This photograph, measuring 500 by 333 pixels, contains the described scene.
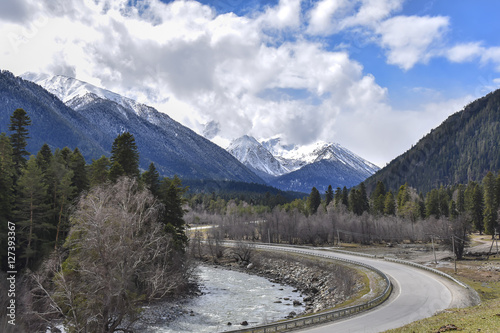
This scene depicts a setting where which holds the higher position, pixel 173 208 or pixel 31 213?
pixel 173 208

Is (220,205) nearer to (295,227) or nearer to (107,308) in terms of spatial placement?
(295,227)

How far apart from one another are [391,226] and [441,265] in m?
50.7

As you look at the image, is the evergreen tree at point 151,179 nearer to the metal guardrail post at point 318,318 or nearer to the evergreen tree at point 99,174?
the evergreen tree at point 99,174

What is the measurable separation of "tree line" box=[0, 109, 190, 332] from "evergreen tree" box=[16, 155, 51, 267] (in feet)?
0.38

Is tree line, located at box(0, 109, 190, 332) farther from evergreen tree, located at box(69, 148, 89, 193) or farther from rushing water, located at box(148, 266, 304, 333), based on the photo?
rushing water, located at box(148, 266, 304, 333)

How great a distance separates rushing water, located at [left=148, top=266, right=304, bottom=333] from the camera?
40375mm

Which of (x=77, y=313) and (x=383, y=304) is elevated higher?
(x=77, y=313)

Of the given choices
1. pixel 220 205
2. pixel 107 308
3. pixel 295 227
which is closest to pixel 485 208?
pixel 295 227

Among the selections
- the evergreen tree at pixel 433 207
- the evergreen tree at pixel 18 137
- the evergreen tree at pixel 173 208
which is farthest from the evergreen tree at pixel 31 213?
the evergreen tree at pixel 433 207

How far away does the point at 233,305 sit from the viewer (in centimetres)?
5016

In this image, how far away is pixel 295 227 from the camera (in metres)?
117

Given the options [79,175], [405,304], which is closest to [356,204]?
[405,304]

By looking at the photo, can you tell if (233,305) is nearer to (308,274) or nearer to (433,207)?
(308,274)

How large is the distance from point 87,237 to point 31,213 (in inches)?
776
